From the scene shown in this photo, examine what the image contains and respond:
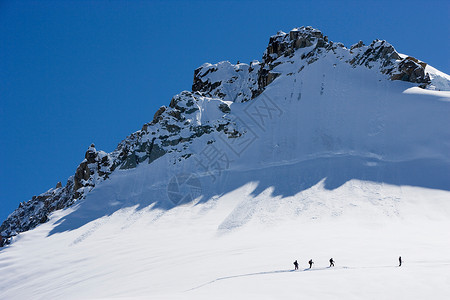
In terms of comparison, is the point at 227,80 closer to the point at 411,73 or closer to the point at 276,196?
the point at 411,73

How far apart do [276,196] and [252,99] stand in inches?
1655

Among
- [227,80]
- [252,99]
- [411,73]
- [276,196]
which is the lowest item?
[276,196]

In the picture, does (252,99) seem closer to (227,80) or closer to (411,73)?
(227,80)

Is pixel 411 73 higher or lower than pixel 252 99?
lower

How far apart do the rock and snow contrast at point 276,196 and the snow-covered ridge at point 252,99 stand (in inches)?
14.3

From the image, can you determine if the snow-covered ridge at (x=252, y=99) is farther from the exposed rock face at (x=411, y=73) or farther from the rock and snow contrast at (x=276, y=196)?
the rock and snow contrast at (x=276, y=196)

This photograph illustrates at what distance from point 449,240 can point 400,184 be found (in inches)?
744

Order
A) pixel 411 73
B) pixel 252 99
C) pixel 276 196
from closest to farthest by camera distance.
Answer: pixel 276 196 < pixel 411 73 < pixel 252 99

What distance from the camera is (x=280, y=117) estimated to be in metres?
77.4

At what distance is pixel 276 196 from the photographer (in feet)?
182

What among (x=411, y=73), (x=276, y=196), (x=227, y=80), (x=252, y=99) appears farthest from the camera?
(x=227, y=80)

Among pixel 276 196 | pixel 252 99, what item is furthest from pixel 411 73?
pixel 276 196

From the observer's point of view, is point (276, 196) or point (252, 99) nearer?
point (276, 196)

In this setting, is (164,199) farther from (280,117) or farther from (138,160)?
(280,117)
